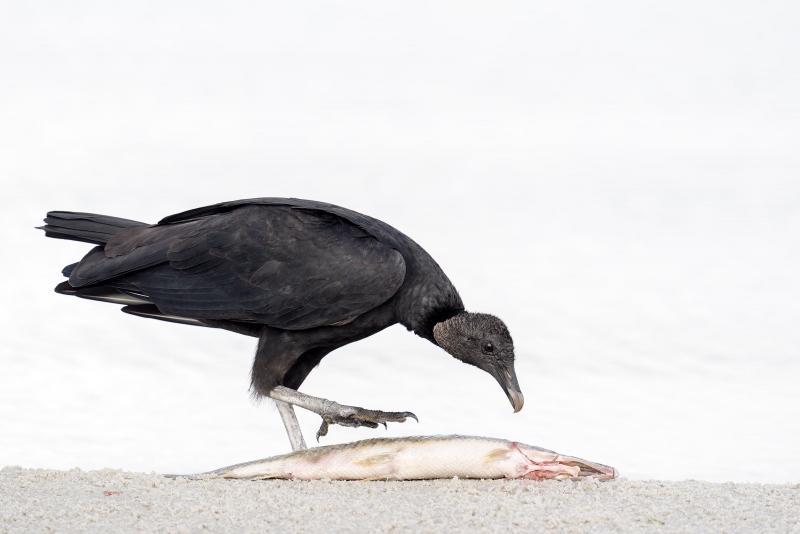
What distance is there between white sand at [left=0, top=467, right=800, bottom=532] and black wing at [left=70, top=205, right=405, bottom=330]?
3.80ft

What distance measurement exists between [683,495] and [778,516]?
0.50 m

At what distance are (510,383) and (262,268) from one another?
1.72 m

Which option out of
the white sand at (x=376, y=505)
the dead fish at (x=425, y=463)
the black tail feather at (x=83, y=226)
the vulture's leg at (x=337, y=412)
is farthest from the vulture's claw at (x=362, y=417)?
the black tail feather at (x=83, y=226)

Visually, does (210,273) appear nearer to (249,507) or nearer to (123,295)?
(123,295)

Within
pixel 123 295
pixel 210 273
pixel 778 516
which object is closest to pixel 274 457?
pixel 210 273

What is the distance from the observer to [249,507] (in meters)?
4.57

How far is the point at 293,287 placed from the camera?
18.9 ft

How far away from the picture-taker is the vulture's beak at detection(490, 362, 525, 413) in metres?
5.61

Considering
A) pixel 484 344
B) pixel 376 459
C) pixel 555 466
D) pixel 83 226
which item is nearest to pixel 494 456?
pixel 555 466

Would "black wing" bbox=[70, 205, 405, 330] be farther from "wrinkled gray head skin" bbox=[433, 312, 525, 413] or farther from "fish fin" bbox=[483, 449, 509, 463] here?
"fish fin" bbox=[483, 449, 509, 463]

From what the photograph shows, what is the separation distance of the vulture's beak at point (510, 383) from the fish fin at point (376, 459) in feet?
3.14

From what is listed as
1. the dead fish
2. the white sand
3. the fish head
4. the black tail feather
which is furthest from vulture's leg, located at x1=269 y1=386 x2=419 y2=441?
the black tail feather

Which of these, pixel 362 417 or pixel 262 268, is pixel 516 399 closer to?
pixel 362 417

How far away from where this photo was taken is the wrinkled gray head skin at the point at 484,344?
18.6ft
